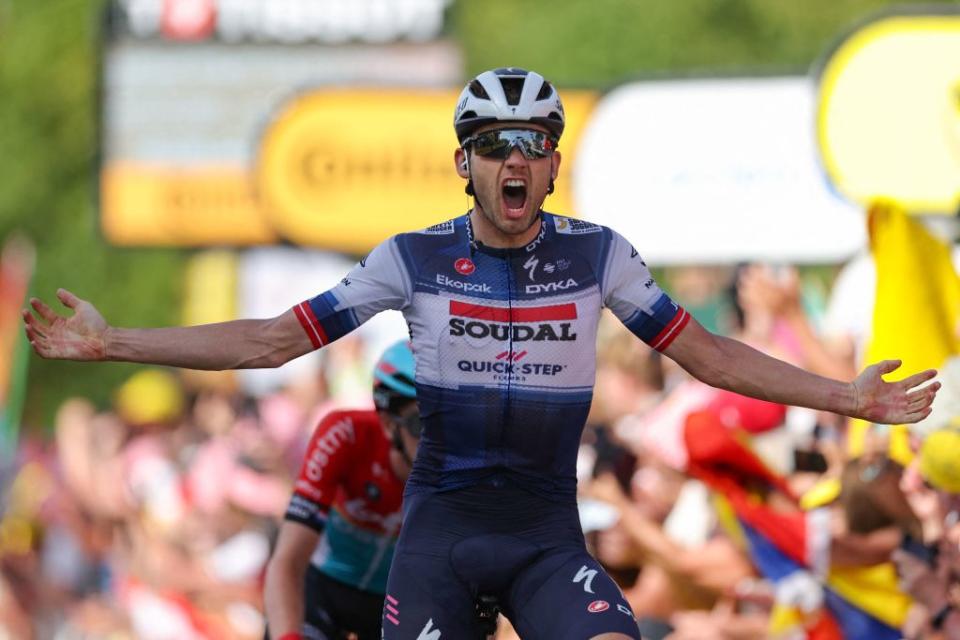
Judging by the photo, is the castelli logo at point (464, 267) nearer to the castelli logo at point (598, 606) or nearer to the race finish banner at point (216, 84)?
the castelli logo at point (598, 606)

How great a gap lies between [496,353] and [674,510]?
4.49 metres

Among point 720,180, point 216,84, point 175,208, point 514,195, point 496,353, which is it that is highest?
point 216,84

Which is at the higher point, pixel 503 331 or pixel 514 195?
pixel 514 195

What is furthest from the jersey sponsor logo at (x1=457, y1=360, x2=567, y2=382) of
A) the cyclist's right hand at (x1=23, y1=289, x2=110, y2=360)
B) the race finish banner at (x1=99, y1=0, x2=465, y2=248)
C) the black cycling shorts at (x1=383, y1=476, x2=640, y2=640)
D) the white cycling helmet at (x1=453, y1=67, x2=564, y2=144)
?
the race finish banner at (x1=99, y1=0, x2=465, y2=248)

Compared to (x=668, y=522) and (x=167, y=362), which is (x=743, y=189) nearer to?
(x=668, y=522)

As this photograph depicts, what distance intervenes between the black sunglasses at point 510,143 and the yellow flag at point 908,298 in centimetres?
294

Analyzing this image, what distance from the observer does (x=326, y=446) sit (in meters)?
8.35

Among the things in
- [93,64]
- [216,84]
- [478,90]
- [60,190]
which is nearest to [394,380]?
[478,90]

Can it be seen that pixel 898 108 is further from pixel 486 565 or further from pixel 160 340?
pixel 160 340

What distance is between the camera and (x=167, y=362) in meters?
6.70

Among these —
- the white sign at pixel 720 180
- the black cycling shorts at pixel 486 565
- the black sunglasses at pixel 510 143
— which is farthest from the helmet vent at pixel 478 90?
the white sign at pixel 720 180

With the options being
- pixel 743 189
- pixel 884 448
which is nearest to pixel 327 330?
pixel 884 448

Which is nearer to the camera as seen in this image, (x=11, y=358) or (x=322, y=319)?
(x=322, y=319)

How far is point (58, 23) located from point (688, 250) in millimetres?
28066
